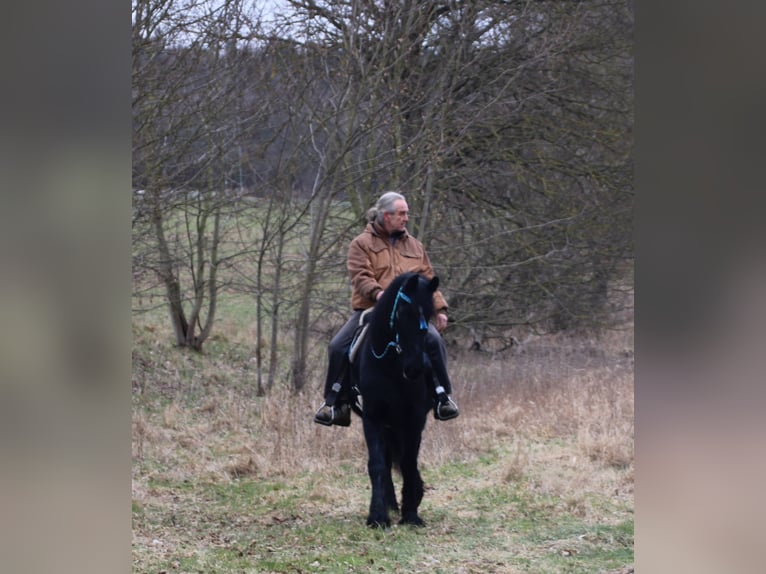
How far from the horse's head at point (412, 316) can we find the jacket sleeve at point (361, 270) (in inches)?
19.0

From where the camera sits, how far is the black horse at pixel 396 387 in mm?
6258

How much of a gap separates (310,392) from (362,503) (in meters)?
2.90

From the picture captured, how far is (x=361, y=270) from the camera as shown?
22.3 feet

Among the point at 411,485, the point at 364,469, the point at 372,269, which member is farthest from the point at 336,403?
the point at 364,469

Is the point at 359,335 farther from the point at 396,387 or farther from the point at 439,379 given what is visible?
the point at 439,379

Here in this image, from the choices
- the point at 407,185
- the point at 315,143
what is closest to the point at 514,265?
the point at 407,185

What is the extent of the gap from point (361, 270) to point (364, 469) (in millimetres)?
2811

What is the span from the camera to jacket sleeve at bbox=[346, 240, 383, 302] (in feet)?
22.2

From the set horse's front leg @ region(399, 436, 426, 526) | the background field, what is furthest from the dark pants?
the background field

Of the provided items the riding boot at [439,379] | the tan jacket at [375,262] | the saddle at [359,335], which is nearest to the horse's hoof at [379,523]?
the riding boot at [439,379]

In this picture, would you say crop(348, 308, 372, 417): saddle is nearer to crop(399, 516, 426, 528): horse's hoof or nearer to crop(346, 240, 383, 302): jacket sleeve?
crop(346, 240, 383, 302): jacket sleeve

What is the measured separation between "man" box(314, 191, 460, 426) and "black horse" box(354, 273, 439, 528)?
0.16 metres
